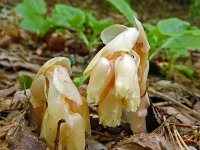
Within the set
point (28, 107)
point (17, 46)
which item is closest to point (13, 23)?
point (17, 46)

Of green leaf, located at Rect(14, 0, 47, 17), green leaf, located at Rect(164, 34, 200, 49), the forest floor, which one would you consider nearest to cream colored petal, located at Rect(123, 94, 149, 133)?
the forest floor

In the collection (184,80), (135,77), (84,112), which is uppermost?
(135,77)

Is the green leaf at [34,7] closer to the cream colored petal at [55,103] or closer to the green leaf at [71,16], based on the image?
the green leaf at [71,16]

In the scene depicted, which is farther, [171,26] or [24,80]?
[171,26]

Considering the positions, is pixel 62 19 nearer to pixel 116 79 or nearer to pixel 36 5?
pixel 36 5

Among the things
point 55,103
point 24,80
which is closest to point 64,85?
point 55,103

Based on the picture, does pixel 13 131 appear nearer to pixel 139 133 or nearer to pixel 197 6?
pixel 139 133
